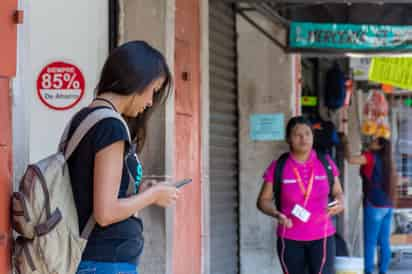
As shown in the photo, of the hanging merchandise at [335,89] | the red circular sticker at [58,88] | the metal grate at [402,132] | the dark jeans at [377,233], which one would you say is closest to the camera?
the red circular sticker at [58,88]

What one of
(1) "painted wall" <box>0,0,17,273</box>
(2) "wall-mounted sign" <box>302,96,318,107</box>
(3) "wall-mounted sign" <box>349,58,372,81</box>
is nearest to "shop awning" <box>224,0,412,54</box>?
(2) "wall-mounted sign" <box>302,96,318,107</box>

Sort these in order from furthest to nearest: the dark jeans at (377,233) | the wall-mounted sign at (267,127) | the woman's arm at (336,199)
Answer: the dark jeans at (377,233)
the wall-mounted sign at (267,127)
the woman's arm at (336,199)

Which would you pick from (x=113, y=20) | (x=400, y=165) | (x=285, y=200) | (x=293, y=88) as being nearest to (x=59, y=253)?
(x=113, y=20)

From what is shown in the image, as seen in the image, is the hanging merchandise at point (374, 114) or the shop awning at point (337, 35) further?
the hanging merchandise at point (374, 114)

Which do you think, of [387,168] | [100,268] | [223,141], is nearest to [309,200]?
[223,141]

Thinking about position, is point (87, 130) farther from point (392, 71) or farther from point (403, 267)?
point (403, 267)

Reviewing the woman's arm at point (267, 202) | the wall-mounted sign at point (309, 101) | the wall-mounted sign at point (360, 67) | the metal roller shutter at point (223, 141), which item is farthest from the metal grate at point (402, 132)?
the woman's arm at point (267, 202)

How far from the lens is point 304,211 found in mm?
6875

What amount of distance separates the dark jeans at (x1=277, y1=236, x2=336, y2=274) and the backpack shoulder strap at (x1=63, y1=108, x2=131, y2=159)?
393cm

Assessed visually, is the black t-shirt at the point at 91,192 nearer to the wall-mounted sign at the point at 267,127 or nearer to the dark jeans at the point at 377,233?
the wall-mounted sign at the point at 267,127

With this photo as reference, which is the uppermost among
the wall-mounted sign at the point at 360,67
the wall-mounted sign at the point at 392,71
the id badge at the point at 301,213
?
the wall-mounted sign at the point at 360,67

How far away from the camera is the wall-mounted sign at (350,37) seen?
9.27 metres

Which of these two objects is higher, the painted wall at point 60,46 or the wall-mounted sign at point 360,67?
the wall-mounted sign at point 360,67

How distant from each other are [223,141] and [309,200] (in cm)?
247
